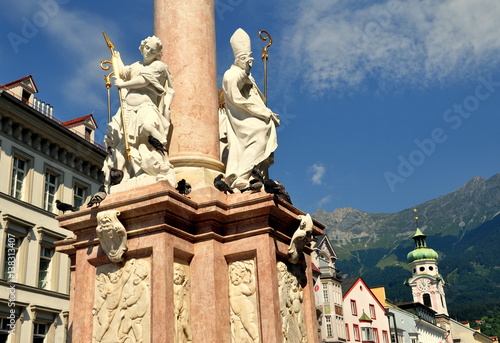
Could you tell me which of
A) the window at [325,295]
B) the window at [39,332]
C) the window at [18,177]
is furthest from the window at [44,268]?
the window at [325,295]

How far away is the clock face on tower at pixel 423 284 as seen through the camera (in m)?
120

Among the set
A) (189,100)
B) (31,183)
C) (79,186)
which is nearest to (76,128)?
(79,186)

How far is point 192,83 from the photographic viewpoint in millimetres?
11359

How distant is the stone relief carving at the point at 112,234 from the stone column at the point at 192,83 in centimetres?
148

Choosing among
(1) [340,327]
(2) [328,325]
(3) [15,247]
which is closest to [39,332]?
(3) [15,247]

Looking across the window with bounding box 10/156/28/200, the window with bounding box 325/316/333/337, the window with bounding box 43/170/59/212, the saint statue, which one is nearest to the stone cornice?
the saint statue

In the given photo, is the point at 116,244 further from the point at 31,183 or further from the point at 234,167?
the point at 31,183

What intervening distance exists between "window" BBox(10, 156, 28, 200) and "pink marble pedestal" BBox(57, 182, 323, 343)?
2339 cm

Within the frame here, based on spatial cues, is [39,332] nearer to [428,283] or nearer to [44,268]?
[44,268]

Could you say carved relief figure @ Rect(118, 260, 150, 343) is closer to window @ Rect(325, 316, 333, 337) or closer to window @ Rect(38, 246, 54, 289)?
window @ Rect(38, 246, 54, 289)

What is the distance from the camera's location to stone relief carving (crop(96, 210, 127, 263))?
930cm

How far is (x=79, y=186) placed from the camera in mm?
37188

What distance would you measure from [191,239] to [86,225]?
1.68 m

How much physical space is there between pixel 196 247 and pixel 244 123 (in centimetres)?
250
